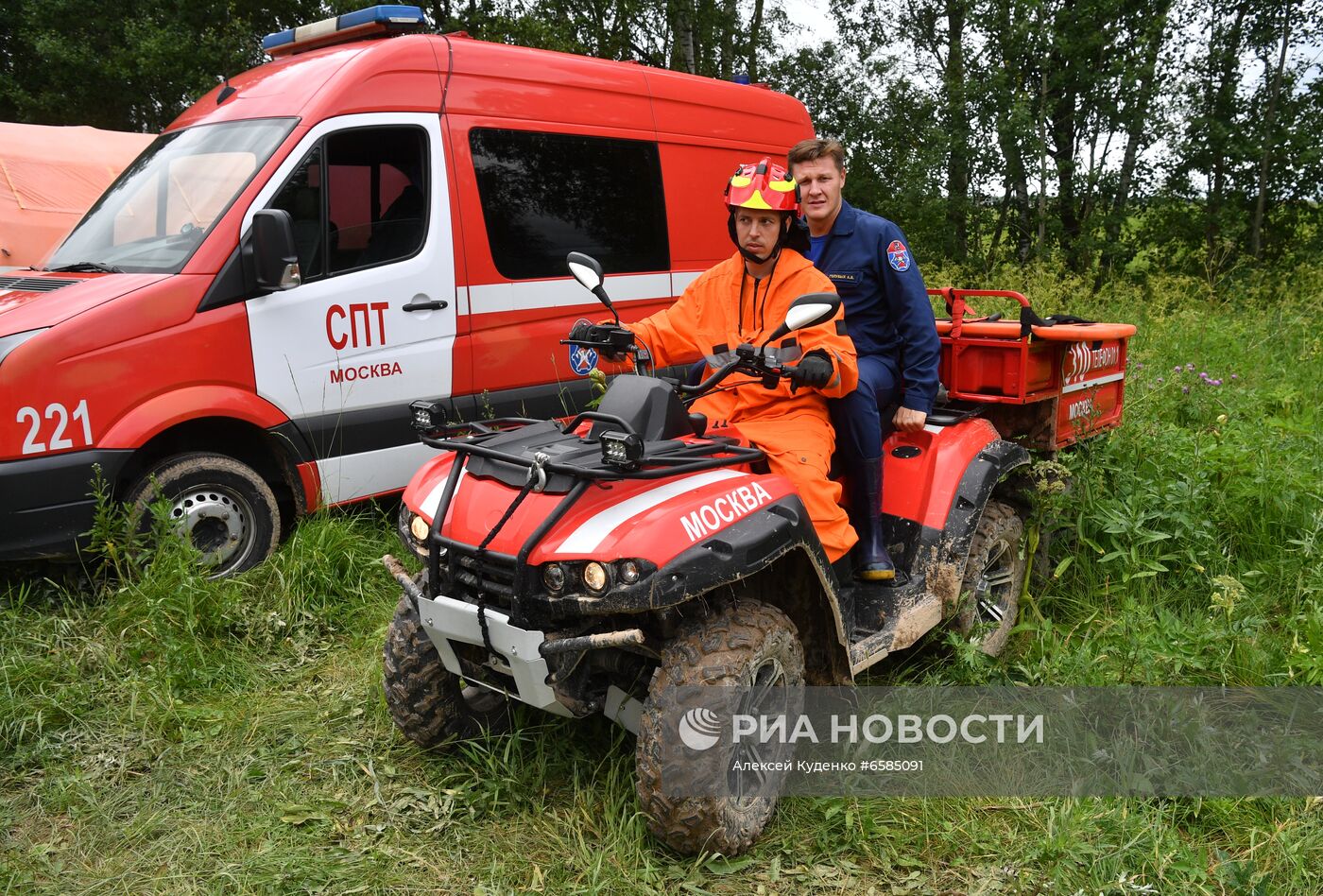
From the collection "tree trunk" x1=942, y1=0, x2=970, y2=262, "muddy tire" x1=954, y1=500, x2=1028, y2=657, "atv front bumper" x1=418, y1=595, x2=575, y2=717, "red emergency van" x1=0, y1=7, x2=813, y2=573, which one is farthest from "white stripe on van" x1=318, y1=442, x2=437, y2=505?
"tree trunk" x1=942, y1=0, x2=970, y2=262

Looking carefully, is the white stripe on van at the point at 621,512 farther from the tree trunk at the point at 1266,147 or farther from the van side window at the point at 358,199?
the tree trunk at the point at 1266,147

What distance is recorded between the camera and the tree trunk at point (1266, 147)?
39.4ft

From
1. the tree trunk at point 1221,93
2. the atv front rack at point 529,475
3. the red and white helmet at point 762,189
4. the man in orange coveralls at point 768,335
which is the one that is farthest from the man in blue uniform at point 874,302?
the tree trunk at point 1221,93

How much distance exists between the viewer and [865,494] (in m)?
3.66

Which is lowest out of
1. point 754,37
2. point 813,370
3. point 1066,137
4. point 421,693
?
point 421,693

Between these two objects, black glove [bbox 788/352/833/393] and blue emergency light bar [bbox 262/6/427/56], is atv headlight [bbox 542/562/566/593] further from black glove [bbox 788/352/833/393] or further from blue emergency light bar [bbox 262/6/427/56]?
blue emergency light bar [bbox 262/6/427/56]

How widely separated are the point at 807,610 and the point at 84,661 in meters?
2.96

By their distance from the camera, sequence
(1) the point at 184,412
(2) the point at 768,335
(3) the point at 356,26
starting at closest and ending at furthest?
(2) the point at 768,335 → (1) the point at 184,412 → (3) the point at 356,26

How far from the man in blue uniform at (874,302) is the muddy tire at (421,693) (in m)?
1.55

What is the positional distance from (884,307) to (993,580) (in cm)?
130

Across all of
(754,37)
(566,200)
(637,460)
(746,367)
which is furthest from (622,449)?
(754,37)

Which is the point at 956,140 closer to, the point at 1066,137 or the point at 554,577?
the point at 1066,137

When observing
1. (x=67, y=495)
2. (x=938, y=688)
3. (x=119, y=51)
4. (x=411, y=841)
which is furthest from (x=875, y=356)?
(x=119, y=51)

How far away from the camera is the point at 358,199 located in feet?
16.7
